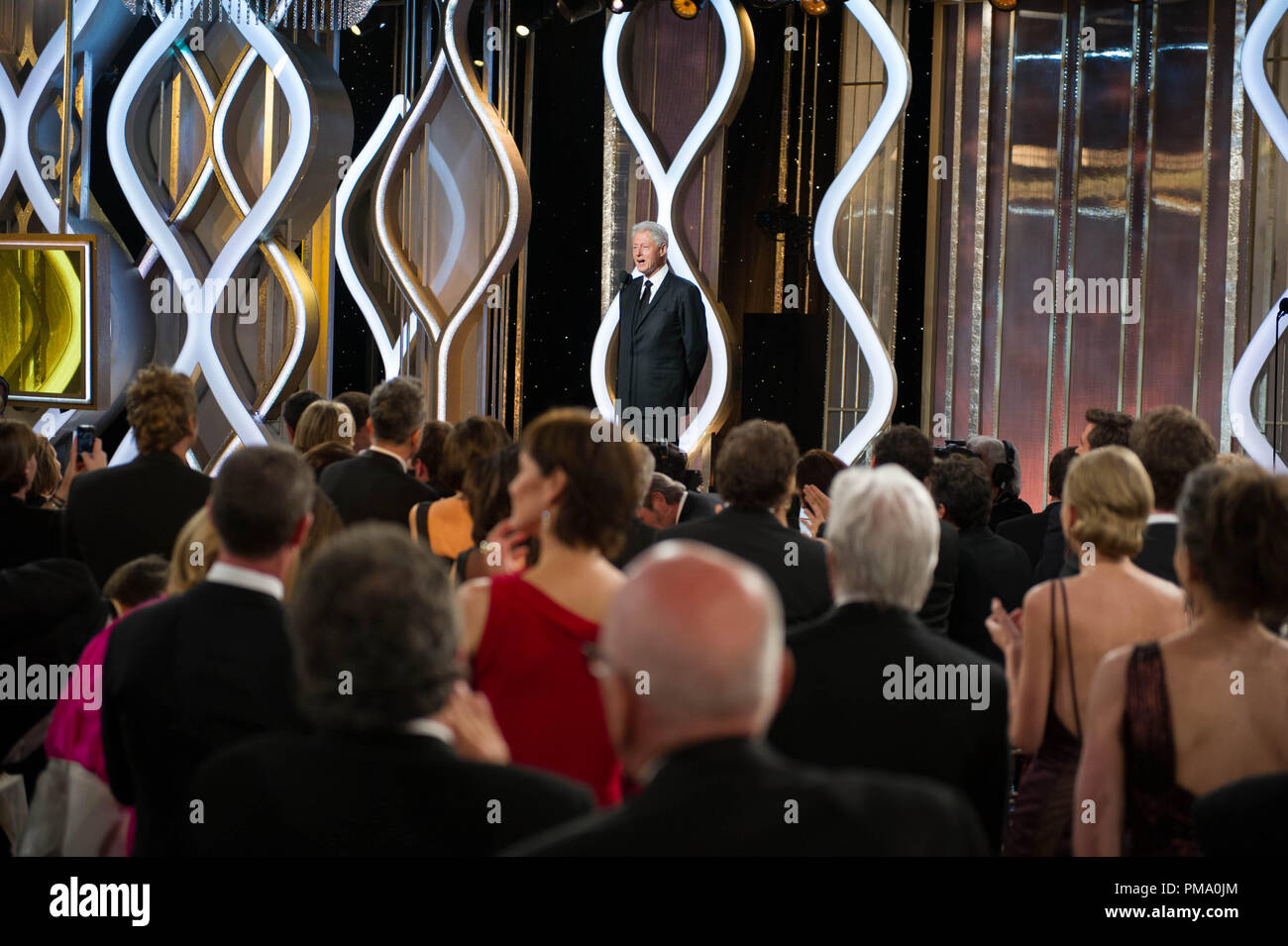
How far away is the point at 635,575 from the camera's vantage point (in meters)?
1.36

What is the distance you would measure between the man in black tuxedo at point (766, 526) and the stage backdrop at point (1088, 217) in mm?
5745

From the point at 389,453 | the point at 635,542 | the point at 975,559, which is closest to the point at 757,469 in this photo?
the point at 635,542

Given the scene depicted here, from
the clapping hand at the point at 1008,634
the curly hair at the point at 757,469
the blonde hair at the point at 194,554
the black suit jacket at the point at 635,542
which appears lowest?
the clapping hand at the point at 1008,634

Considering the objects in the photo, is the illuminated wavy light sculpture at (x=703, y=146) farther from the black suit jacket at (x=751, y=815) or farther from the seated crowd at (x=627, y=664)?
the black suit jacket at (x=751, y=815)

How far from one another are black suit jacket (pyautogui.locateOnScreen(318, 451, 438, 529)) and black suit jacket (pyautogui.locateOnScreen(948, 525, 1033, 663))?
4.78 ft

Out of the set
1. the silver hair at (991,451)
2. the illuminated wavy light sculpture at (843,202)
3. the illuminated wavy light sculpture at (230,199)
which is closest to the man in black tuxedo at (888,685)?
the silver hair at (991,451)

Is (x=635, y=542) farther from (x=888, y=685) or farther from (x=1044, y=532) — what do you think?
(x=1044, y=532)

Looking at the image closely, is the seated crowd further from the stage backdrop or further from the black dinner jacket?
the stage backdrop

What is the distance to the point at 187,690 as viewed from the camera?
2055 mm

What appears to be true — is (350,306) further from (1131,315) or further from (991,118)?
(1131,315)

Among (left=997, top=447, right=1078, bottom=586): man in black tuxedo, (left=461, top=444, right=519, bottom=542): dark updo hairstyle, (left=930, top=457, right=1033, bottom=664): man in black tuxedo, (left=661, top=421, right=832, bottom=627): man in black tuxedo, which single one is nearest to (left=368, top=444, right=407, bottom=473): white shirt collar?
(left=461, top=444, right=519, bottom=542): dark updo hairstyle

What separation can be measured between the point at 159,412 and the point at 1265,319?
4.44 metres

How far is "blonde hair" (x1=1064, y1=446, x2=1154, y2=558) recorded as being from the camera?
2715 millimetres

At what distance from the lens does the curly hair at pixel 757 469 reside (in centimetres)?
326
